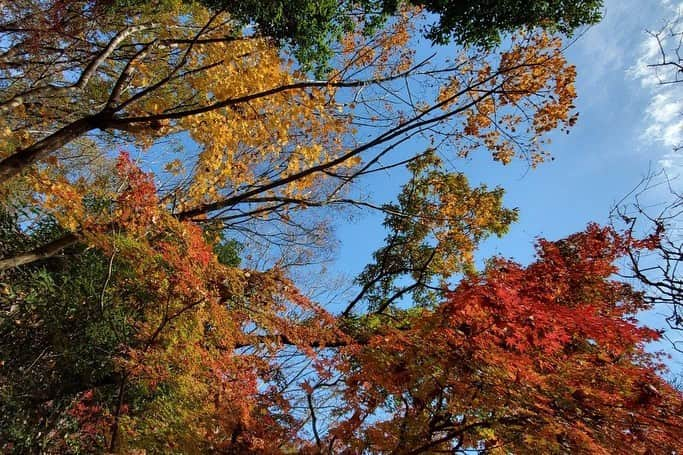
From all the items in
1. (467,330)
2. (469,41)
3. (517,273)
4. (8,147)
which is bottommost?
(467,330)

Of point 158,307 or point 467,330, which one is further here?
point 158,307

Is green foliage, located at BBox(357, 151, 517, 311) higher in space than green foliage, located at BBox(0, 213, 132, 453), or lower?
higher

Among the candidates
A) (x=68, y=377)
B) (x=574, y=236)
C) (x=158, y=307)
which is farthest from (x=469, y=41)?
(x=68, y=377)

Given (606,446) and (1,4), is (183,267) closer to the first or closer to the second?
(1,4)

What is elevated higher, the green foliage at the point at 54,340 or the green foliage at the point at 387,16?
the green foliage at the point at 387,16

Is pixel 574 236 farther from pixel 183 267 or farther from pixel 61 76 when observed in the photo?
pixel 61 76

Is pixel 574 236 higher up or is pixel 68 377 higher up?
pixel 574 236

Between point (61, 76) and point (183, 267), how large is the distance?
6441 mm

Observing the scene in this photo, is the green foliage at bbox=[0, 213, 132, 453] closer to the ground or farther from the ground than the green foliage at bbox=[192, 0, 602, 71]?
closer to the ground

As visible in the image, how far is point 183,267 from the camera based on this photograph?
520 cm

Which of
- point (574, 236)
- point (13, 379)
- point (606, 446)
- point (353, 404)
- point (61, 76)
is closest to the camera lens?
point (606, 446)

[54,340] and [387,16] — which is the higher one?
[387,16]

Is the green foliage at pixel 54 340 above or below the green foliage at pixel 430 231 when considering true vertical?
below

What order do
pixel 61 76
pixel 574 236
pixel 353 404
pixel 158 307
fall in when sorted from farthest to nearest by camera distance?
1. pixel 61 76
2. pixel 574 236
3. pixel 158 307
4. pixel 353 404
